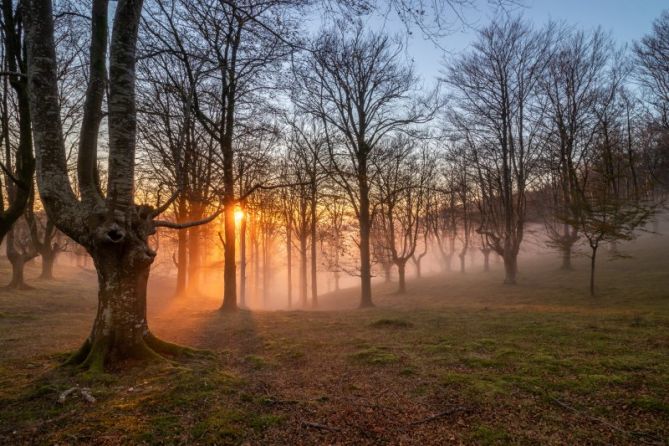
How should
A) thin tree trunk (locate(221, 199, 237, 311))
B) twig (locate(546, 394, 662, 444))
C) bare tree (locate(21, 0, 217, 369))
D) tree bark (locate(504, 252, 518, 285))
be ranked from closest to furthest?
twig (locate(546, 394, 662, 444)) < bare tree (locate(21, 0, 217, 369)) < thin tree trunk (locate(221, 199, 237, 311)) < tree bark (locate(504, 252, 518, 285))

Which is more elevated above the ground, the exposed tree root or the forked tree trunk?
the forked tree trunk

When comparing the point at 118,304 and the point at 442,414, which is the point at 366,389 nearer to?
the point at 442,414

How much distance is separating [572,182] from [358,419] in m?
21.8

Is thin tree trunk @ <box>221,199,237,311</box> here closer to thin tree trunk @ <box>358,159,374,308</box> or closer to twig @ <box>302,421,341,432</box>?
thin tree trunk @ <box>358,159,374,308</box>

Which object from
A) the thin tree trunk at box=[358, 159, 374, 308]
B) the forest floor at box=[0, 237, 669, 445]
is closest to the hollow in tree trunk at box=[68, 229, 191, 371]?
the forest floor at box=[0, 237, 669, 445]

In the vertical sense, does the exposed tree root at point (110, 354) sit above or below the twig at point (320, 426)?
above

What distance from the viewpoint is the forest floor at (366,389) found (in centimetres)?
345

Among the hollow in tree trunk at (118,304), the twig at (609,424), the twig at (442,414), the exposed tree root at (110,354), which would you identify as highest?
the hollow in tree trunk at (118,304)

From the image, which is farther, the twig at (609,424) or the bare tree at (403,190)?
the bare tree at (403,190)

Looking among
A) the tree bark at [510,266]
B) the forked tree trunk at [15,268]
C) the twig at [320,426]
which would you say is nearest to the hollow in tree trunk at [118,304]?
the twig at [320,426]

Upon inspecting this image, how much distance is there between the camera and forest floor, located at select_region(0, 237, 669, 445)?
11.3 feet

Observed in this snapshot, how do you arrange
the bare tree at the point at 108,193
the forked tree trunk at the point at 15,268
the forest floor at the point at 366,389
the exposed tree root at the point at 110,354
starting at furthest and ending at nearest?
1. the forked tree trunk at the point at 15,268
2. the bare tree at the point at 108,193
3. the exposed tree root at the point at 110,354
4. the forest floor at the point at 366,389

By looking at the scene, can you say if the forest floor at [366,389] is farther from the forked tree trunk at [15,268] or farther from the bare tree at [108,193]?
the forked tree trunk at [15,268]

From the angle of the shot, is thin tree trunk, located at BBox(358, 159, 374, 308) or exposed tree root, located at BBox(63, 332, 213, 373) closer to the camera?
exposed tree root, located at BBox(63, 332, 213, 373)
